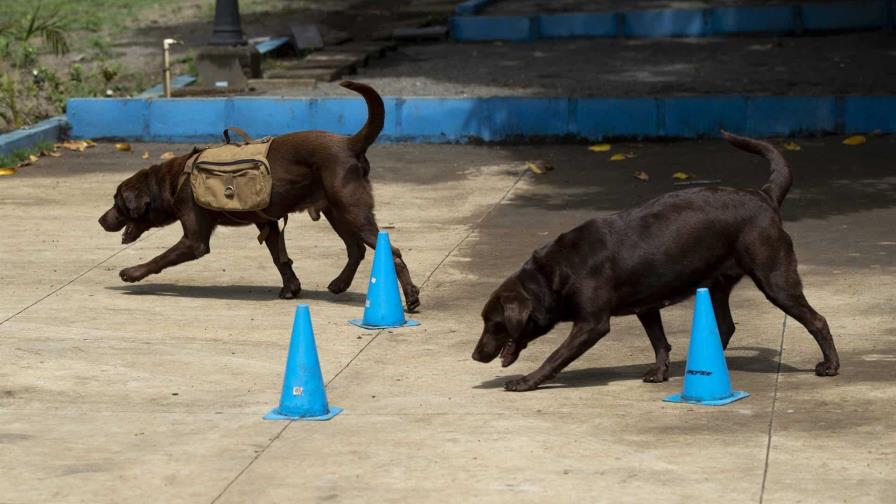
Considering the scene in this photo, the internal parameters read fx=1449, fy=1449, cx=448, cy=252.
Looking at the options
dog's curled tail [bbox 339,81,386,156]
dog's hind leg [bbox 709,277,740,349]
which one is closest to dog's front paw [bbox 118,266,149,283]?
dog's curled tail [bbox 339,81,386,156]

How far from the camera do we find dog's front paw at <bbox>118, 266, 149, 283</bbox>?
30.8 feet

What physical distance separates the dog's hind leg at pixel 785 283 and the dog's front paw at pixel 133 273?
4175 millimetres

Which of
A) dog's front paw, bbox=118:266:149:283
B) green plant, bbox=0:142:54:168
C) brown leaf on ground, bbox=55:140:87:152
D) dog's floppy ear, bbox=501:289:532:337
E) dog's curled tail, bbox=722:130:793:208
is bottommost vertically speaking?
brown leaf on ground, bbox=55:140:87:152

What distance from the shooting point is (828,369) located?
7.00 m

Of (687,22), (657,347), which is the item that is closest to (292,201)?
(657,347)

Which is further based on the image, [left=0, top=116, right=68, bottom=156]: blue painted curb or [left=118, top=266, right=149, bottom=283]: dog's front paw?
[left=0, top=116, right=68, bottom=156]: blue painted curb

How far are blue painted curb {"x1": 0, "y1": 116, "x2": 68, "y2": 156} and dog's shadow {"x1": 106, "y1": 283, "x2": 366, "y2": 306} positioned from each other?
16.5 ft

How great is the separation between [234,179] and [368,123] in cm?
96

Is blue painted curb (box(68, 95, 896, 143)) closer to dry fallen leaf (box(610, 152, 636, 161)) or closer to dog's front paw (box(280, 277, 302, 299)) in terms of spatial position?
dry fallen leaf (box(610, 152, 636, 161))

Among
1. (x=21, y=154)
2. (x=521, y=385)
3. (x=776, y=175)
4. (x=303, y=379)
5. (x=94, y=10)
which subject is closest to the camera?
(x=303, y=379)

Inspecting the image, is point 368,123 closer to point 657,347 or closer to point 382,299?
point 382,299

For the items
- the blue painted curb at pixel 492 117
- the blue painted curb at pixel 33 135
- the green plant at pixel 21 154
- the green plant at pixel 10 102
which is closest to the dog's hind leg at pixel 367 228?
the blue painted curb at pixel 492 117

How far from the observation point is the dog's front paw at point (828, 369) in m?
6.99

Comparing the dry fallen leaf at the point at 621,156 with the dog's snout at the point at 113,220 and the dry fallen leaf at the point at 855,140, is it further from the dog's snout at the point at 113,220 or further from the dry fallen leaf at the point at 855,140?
the dog's snout at the point at 113,220
